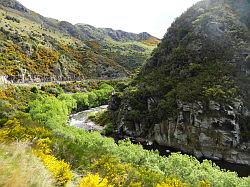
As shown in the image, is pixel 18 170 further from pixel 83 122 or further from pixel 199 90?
pixel 83 122

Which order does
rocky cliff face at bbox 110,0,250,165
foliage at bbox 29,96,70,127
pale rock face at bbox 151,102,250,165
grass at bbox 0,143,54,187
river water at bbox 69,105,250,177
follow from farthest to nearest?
1. rocky cliff face at bbox 110,0,250,165
2. pale rock face at bbox 151,102,250,165
3. river water at bbox 69,105,250,177
4. foliage at bbox 29,96,70,127
5. grass at bbox 0,143,54,187

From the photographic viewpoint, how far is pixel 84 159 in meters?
51.3

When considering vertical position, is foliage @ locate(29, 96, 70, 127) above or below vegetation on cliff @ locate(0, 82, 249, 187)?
below

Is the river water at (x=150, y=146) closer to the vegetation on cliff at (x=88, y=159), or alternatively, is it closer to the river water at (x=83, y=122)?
the river water at (x=83, y=122)

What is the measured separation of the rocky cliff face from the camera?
128m

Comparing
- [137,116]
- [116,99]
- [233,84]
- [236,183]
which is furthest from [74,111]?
[236,183]

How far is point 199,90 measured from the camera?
137750mm

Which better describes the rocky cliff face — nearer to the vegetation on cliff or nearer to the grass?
the vegetation on cliff

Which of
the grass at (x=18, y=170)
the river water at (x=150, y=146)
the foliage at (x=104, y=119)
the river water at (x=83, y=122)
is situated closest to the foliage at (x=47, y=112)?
the river water at (x=83, y=122)

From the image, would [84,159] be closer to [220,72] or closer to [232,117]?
[232,117]

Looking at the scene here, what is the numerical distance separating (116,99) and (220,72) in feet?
166

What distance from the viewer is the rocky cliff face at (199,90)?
420 ft

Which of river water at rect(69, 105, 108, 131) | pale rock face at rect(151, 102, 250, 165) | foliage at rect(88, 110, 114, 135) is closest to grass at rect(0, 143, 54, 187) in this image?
pale rock face at rect(151, 102, 250, 165)

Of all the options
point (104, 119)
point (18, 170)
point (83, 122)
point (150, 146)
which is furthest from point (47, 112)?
point (18, 170)
